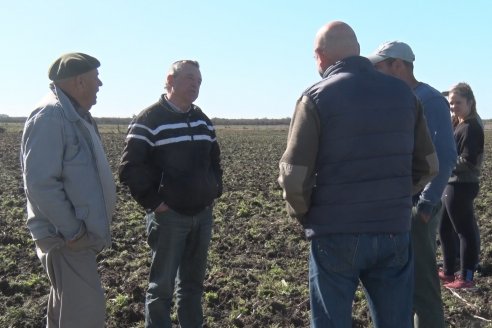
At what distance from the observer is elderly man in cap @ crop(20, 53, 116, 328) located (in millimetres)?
3789

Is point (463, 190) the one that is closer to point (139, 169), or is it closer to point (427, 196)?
point (427, 196)

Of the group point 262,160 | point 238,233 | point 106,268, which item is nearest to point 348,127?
point 106,268

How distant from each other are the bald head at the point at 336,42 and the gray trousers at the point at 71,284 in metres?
1.97

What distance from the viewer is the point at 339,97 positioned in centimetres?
327

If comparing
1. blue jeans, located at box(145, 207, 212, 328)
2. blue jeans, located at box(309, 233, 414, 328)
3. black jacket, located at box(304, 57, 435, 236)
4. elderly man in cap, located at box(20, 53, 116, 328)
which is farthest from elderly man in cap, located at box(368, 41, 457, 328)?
elderly man in cap, located at box(20, 53, 116, 328)

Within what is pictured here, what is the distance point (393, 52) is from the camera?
4.27m

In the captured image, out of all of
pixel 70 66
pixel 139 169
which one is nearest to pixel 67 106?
pixel 70 66

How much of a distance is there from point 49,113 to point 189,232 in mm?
1565

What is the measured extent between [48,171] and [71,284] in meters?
0.77

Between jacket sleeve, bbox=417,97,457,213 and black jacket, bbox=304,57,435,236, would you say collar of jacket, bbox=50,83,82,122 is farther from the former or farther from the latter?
jacket sleeve, bbox=417,97,457,213

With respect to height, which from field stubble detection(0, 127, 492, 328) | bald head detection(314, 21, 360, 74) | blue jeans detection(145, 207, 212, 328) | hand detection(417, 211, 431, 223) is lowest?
field stubble detection(0, 127, 492, 328)

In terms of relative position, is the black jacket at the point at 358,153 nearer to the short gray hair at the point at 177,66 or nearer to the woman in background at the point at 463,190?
the short gray hair at the point at 177,66

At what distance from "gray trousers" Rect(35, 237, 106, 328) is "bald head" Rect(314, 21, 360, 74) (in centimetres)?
197

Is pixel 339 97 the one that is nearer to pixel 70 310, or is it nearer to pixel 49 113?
pixel 49 113
